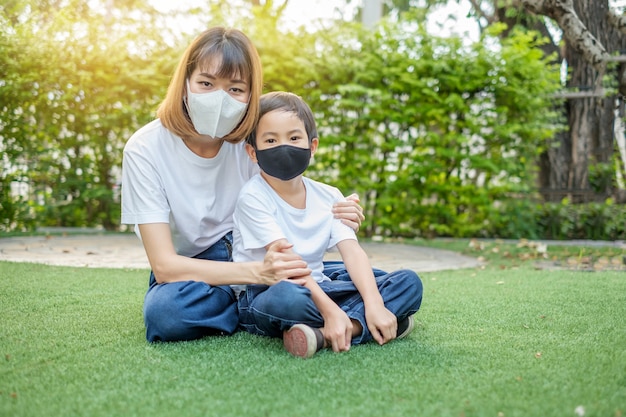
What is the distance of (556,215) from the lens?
766 cm

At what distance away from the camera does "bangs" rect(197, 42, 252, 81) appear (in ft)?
8.05

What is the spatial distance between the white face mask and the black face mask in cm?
18

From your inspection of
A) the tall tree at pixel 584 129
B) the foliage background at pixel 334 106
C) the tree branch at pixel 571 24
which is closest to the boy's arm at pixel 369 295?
the tree branch at pixel 571 24

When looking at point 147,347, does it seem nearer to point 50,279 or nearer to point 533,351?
point 533,351

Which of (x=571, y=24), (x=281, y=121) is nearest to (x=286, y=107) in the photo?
(x=281, y=121)

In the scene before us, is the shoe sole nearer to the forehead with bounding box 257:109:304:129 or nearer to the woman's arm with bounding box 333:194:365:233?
the woman's arm with bounding box 333:194:365:233

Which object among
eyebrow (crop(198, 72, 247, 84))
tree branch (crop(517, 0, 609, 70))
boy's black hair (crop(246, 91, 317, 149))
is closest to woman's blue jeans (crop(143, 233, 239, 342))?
boy's black hair (crop(246, 91, 317, 149))

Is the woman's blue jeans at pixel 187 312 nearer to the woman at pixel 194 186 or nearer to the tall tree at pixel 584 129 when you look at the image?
the woman at pixel 194 186

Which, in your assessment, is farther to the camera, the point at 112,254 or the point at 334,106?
the point at 334,106

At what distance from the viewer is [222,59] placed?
2457mm

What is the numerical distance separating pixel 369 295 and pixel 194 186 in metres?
0.90

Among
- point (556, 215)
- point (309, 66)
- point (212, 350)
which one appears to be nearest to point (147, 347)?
point (212, 350)

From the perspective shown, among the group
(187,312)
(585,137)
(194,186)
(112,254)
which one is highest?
(585,137)

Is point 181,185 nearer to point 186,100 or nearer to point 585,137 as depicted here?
point 186,100
